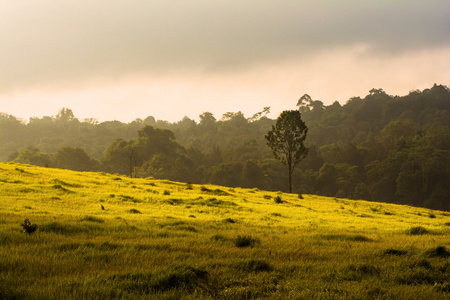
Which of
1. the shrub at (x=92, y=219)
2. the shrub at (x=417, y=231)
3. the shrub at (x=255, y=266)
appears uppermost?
the shrub at (x=92, y=219)

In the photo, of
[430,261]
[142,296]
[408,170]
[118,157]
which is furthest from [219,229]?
[118,157]

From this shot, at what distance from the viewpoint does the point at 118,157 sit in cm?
10156

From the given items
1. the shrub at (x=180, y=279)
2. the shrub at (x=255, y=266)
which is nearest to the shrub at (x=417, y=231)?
the shrub at (x=255, y=266)

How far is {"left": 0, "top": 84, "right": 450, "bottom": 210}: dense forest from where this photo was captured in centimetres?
8519

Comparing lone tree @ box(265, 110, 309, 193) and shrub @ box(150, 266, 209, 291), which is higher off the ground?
lone tree @ box(265, 110, 309, 193)

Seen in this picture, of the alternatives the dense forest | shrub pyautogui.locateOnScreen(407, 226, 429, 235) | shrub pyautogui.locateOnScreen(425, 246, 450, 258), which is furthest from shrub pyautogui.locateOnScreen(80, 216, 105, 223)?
the dense forest

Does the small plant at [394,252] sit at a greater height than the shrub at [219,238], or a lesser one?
lesser

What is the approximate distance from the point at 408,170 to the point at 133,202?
262 feet

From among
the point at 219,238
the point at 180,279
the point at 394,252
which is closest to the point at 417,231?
the point at 394,252

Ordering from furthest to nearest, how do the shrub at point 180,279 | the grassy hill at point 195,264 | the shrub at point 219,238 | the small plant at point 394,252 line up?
1. the shrub at point 219,238
2. the small plant at point 394,252
3. the shrub at point 180,279
4. the grassy hill at point 195,264

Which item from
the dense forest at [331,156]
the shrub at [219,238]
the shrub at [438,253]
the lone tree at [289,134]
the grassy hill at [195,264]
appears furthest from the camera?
the dense forest at [331,156]

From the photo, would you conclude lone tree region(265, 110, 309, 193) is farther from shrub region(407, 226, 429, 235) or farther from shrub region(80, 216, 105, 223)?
shrub region(80, 216, 105, 223)

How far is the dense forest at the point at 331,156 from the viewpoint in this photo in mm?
85188

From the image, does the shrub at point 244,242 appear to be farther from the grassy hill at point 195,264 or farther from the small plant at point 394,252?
the small plant at point 394,252
